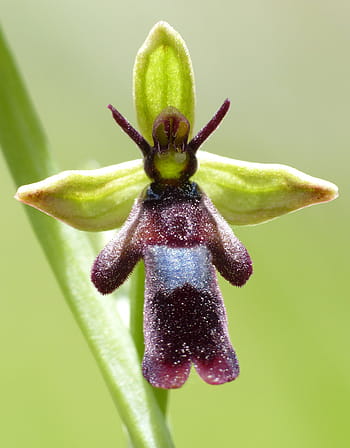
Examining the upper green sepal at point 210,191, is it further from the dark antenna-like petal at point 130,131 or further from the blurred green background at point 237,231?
the blurred green background at point 237,231

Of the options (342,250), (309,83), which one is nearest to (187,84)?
(342,250)

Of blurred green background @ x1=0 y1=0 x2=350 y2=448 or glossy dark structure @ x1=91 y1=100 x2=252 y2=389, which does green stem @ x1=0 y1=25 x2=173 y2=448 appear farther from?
blurred green background @ x1=0 y1=0 x2=350 y2=448

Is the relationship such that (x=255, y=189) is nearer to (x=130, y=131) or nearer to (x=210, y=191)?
(x=210, y=191)

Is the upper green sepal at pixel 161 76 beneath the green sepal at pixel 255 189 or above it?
above

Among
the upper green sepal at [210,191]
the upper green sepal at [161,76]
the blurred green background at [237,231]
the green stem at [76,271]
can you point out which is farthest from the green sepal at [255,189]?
the blurred green background at [237,231]

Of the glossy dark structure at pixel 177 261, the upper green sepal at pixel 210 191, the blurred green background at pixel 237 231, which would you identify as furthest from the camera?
the blurred green background at pixel 237 231

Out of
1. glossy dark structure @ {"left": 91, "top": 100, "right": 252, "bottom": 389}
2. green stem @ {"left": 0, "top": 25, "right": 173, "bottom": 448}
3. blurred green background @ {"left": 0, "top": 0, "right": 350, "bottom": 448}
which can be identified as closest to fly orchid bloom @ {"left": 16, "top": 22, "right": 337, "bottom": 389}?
glossy dark structure @ {"left": 91, "top": 100, "right": 252, "bottom": 389}
